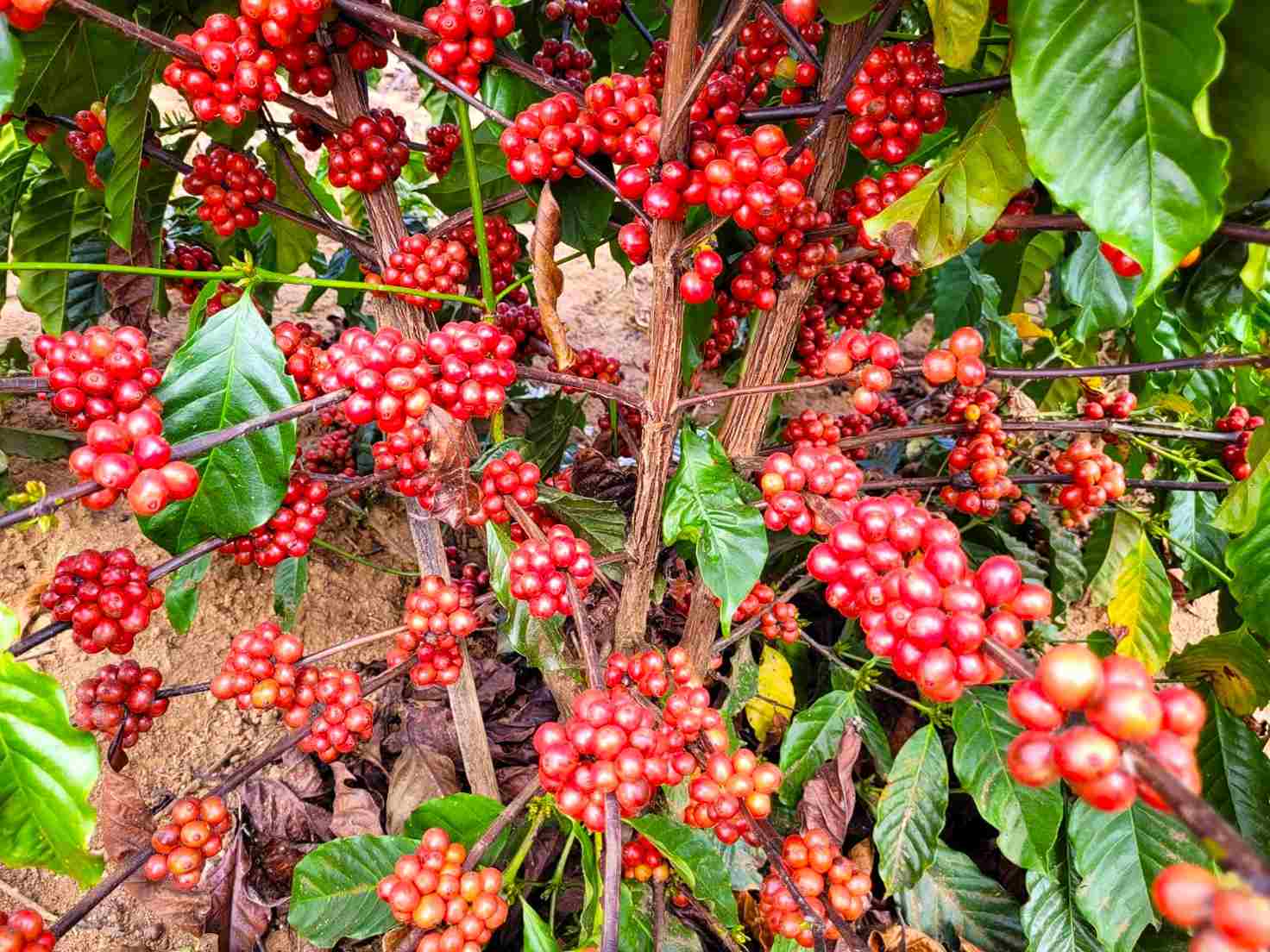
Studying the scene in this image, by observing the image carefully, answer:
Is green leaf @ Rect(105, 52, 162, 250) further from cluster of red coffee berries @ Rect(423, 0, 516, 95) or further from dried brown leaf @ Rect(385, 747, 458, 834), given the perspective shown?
dried brown leaf @ Rect(385, 747, 458, 834)

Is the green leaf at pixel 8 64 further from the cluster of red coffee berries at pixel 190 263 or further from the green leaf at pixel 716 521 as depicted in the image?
the green leaf at pixel 716 521

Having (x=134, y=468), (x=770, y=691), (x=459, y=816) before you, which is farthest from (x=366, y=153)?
(x=770, y=691)

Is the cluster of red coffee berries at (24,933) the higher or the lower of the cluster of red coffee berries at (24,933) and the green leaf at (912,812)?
the higher

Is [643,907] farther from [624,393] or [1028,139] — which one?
[1028,139]

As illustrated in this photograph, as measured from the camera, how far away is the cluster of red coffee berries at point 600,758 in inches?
37.4

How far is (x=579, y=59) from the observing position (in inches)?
61.0

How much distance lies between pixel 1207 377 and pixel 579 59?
77.9 inches

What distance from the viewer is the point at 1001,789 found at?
1.48 meters

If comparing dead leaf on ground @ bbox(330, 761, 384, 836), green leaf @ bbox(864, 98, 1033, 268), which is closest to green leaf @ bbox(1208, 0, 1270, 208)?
green leaf @ bbox(864, 98, 1033, 268)

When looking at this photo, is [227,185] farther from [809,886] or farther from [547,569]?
[809,886]

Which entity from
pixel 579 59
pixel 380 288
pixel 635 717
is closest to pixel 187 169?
pixel 380 288

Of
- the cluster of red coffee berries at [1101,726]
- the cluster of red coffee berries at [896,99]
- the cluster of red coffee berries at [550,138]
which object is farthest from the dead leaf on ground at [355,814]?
the cluster of red coffee berries at [896,99]

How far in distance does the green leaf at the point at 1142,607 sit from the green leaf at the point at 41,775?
1.85 meters

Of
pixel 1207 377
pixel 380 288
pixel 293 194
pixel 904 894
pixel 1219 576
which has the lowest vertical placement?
pixel 904 894
